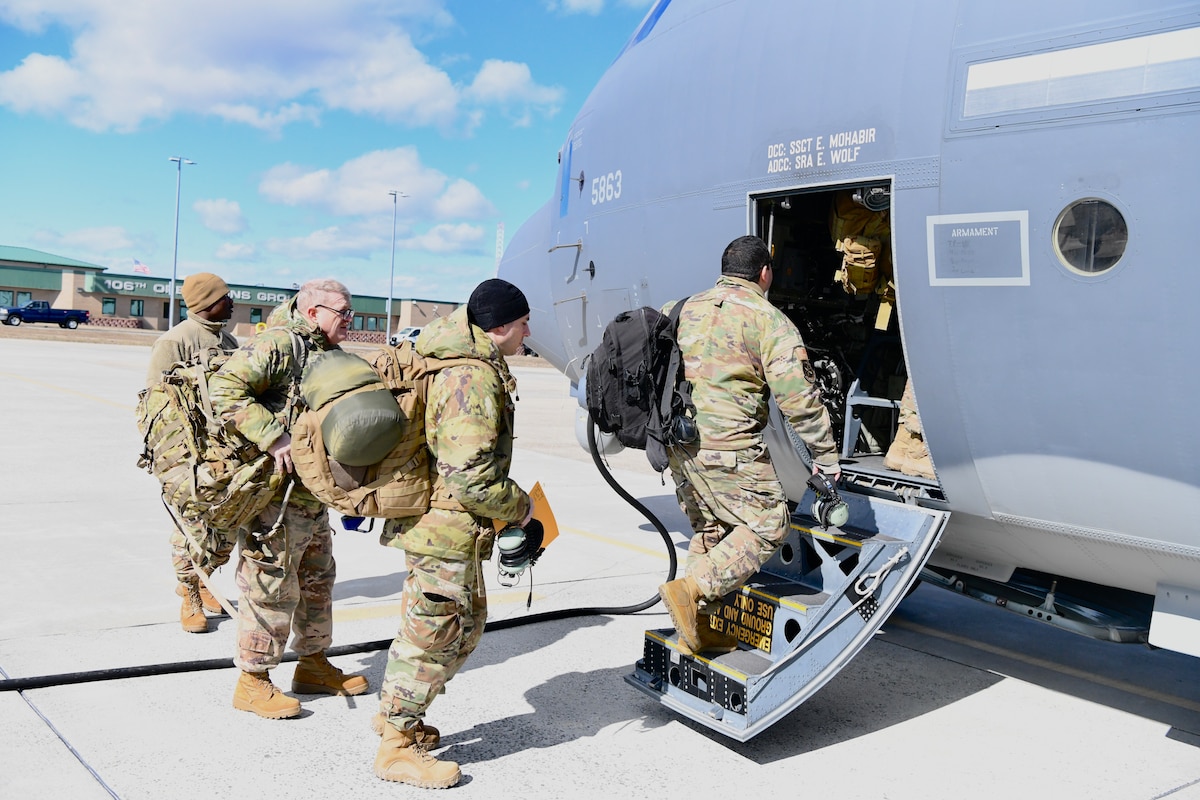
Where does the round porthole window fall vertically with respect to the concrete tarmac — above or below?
above

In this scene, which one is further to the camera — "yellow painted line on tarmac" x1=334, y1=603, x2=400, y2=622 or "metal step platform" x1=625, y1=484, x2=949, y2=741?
"yellow painted line on tarmac" x1=334, y1=603, x2=400, y2=622

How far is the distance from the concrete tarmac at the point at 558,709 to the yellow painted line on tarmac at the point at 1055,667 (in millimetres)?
18

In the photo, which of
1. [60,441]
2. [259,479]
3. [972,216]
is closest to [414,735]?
[259,479]

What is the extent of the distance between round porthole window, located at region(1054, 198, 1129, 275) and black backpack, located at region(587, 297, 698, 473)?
5.49 ft

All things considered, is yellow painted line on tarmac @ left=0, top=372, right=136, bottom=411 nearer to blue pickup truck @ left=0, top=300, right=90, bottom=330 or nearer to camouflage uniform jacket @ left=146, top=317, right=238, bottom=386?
camouflage uniform jacket @ left=146, top=317, right=238, bottom=386

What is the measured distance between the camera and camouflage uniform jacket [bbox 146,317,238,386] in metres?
5.70

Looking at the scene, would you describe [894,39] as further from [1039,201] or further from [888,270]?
[888,270]

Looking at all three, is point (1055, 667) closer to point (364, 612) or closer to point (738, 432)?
point (738, 432)

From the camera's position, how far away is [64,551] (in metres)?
7.20

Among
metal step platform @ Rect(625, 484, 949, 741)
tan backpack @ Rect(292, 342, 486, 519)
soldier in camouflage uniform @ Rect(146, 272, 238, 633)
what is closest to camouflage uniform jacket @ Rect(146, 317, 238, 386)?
soldier in camouflage uniform @ Rect(146, 272, 238, 633)

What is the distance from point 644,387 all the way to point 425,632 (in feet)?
4.81

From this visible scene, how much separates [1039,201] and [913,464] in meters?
1.58

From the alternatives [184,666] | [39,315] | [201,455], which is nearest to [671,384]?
[201,455]

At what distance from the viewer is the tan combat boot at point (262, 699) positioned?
14.7 ft
